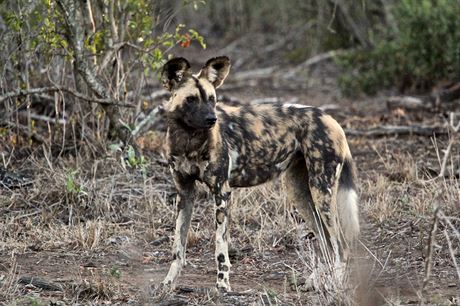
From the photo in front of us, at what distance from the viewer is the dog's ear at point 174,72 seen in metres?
4.41

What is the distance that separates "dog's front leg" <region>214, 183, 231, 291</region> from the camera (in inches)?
175

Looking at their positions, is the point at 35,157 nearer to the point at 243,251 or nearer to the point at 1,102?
the point at 1,102

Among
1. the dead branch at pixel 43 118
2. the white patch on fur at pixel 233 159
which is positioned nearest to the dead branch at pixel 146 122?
the dead branch at pixel 43 118

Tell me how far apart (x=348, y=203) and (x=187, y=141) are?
3.45 feet

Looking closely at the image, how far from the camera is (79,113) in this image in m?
6.54

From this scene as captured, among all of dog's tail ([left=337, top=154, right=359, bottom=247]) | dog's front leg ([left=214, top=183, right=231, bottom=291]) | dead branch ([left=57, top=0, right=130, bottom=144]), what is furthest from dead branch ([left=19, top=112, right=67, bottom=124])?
dog's tail ([left=337, top=154, right=359, bottom=247])

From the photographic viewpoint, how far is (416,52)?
9.88m

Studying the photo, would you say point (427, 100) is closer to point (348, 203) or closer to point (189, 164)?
point (348, 203)

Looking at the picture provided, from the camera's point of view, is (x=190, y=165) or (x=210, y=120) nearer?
(x=210, y=120)

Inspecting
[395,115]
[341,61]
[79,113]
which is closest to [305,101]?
[341,61]

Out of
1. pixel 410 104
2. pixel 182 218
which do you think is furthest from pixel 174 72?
pixel 410 104

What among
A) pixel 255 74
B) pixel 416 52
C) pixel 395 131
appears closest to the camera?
pixel 395 131

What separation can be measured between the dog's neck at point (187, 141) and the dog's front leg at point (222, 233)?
0.22 m

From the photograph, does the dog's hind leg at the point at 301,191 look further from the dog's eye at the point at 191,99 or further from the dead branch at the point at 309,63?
the dead branch at the point at 309,63
